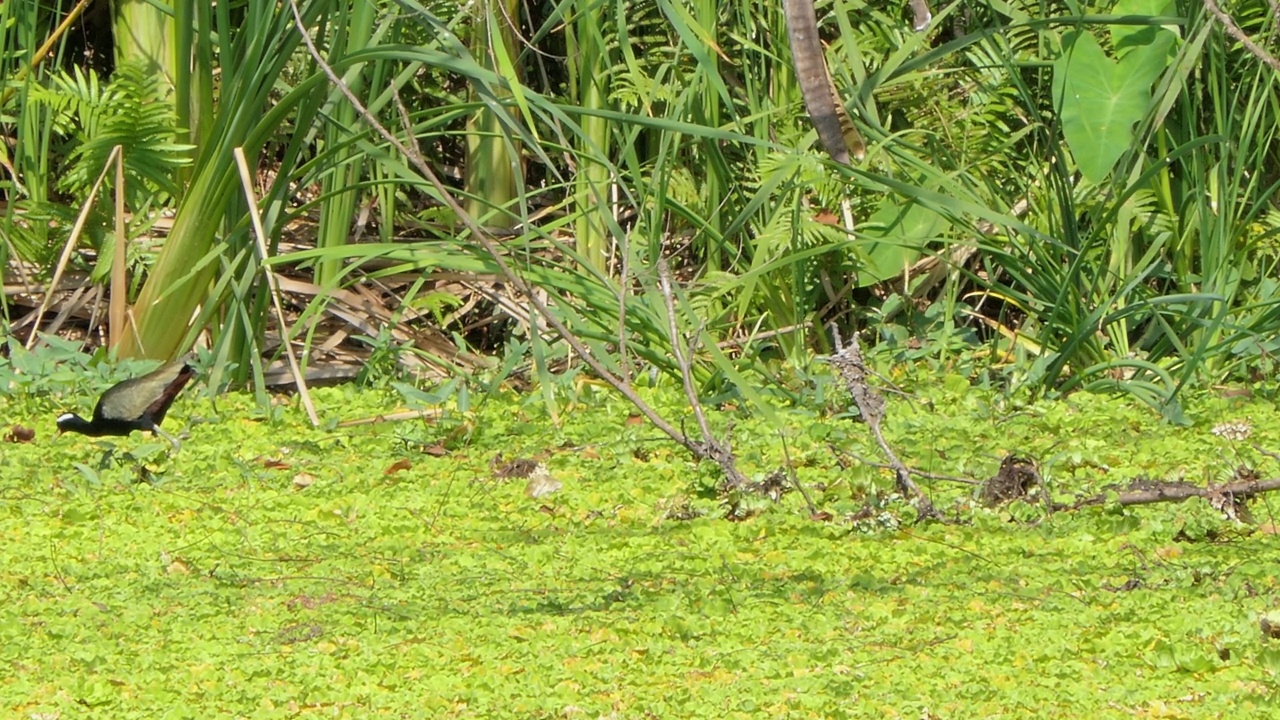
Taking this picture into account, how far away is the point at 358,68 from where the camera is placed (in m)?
3.88

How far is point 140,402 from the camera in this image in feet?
11.6

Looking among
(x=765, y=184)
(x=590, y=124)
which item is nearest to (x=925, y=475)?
(x=765, y=184)

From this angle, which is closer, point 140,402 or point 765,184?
point 140,402

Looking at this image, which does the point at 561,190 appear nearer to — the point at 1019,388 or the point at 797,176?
the point at 797,176

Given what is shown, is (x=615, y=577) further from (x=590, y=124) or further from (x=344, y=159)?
(x=590, y=124)

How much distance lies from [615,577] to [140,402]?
53.4 inches

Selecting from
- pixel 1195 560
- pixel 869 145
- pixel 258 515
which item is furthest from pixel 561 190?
pixel 1195 560

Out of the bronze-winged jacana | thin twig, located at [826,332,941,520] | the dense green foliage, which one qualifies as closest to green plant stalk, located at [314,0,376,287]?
the dense green foliage

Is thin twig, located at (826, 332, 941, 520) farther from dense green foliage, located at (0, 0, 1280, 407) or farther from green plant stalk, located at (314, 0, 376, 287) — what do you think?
green plant stalk, located at (314, 0, 376, 287)

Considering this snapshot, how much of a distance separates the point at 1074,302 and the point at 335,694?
2.27 metres

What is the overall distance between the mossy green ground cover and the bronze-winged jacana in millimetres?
45

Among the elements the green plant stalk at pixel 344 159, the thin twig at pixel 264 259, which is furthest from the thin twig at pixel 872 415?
the green plant stalk at pixel 344 159

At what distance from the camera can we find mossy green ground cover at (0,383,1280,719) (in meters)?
2.14

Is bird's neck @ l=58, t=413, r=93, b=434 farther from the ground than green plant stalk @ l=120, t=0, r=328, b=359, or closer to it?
closer to it
